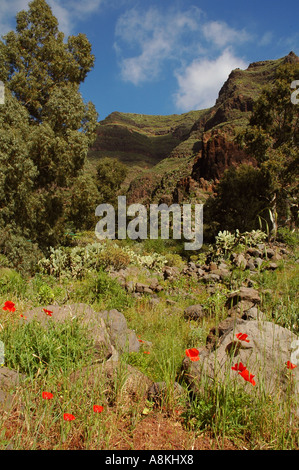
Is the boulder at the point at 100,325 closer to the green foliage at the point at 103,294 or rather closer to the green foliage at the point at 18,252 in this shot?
the green foliage at the point at 103,294

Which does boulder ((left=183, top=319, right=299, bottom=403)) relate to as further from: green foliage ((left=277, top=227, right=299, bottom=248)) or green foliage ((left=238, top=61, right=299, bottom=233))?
green foliage ((left=238, top=61, right=299, bottom=233))

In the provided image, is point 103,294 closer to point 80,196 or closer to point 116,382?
point 116,382

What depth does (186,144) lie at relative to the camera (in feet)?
178

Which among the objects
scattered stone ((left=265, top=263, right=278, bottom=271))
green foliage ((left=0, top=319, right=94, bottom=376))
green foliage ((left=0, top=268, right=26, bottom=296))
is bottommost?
green foliage ((left=0, top=319, right=94, bottom=376))

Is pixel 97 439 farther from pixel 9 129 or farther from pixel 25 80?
pixel 25 80

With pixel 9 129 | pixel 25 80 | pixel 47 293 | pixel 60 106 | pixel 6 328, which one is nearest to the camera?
pixel 6 328

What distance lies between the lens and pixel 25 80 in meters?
11.1

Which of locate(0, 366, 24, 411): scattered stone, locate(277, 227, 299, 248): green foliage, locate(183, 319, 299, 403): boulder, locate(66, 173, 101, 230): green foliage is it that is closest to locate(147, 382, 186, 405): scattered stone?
locate(183, 319, 299, 403): boulder

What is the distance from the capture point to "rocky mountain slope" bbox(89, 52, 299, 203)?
73.4 ft

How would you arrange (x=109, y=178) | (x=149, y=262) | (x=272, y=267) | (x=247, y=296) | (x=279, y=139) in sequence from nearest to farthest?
(x=247, y=296), (x=272, y=267), (x=149, y=262), (x=279, y=139), (x=109, y=178)

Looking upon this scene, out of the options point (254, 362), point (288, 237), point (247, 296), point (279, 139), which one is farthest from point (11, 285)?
point (279, 139)

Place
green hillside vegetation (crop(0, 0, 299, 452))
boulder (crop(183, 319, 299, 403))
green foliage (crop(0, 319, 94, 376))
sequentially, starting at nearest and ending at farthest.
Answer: green hillside vegetation (crop(0, 0, 299, 452)), boulder (crop(183, 319, 299, 403)), green foliage (crop(0, 319, 94, 376))
